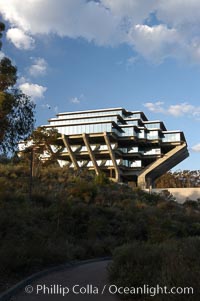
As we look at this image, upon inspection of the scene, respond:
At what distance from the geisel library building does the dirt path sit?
233 feet

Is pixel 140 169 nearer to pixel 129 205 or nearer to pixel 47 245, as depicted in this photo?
pixel 129 205

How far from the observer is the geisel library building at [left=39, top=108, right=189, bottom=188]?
276ft

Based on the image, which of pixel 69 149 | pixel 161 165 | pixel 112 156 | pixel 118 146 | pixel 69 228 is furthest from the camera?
pixel 118 146

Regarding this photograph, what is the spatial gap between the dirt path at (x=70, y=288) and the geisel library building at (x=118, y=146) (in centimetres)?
7099

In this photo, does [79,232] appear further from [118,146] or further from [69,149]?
[118,146]

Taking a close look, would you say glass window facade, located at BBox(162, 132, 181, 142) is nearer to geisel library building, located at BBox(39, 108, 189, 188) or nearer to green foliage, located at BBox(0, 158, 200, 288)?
geisel library building, located at BBox(39, 108, 189, 188)

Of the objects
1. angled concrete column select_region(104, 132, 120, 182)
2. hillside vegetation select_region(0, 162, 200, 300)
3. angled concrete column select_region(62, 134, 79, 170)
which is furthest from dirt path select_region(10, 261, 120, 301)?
angled concrete column select_region(62, 134, 79, 170)

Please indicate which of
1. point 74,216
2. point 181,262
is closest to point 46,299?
point 181,262

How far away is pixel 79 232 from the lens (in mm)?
21094

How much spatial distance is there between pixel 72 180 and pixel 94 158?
136ft

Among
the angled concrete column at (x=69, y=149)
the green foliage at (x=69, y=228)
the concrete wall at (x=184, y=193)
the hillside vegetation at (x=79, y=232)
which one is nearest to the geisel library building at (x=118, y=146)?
the angled concrete column at (x=69, y=149)

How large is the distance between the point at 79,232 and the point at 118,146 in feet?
226

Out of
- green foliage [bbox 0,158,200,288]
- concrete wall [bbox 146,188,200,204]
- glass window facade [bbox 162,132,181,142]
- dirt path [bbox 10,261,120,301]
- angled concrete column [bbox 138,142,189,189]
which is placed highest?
glass window facade [bbox 162,132,181,142]

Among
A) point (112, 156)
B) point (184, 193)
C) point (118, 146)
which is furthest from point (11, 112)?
point (118, 146)
